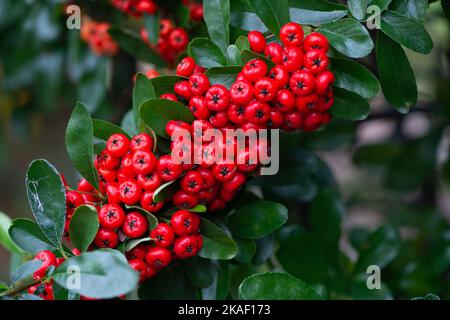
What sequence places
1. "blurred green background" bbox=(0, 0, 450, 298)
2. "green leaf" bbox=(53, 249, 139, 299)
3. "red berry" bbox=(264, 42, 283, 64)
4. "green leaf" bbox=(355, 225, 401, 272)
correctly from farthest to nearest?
"blurred green background" bbox=(0, 0, 450, 298) < "green leaf" bbox=(355, 225, 401, 272) < "red berry" bbox=(264, 42, 283, 64) < "green leaf" bbox=(53, 249, 139, 299)

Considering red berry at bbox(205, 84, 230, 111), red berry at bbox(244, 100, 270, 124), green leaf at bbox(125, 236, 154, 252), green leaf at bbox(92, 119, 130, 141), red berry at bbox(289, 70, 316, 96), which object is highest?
red berry at bbox(289, 70, 316, 96)

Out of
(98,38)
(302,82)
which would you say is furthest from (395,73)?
(98,38)

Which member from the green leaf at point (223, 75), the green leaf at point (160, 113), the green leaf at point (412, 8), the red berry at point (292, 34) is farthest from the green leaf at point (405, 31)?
the green leaf at point (160, 113)

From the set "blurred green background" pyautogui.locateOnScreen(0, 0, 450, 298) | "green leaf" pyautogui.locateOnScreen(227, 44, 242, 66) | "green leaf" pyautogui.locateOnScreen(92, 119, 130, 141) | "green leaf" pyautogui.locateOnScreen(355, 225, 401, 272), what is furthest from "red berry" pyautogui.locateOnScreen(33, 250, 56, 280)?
"green leaf" pyautogui.locateOnScreen(355, 225, 401, 272)

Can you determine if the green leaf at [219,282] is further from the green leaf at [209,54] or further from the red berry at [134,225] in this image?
the green leaf at [209,54]

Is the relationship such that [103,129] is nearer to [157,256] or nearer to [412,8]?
[157,256]

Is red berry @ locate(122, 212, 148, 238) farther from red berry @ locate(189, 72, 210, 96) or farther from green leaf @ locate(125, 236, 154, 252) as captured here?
red berry @ locate(189, 72, 210, 96)

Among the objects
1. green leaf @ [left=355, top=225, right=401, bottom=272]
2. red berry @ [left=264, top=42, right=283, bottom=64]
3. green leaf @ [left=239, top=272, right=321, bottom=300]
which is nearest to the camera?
green leaf @ [left=239, top=272, right=321, bottom=300]

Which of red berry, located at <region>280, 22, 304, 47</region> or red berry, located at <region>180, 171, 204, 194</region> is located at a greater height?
red berry, located at <region>280, 22, 304, 47</region>
